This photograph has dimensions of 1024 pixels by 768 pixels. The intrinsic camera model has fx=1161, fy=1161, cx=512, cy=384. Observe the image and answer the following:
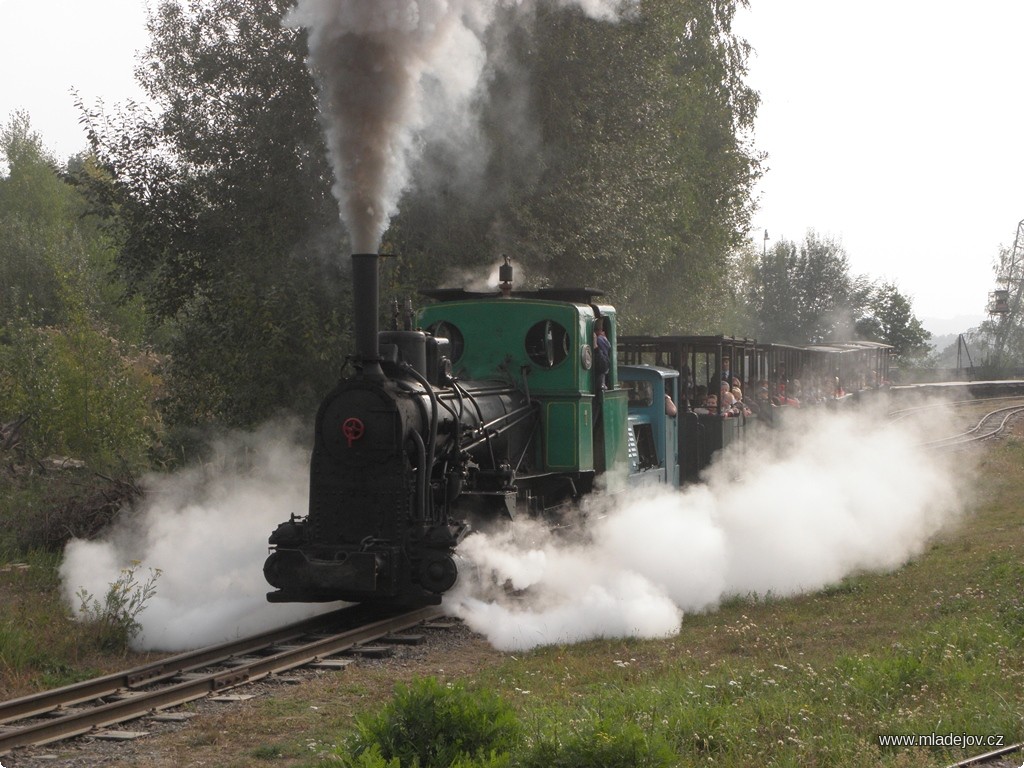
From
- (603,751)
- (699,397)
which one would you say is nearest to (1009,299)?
(699,397)

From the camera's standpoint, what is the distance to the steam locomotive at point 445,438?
29.0 ft

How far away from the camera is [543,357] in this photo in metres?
11.0

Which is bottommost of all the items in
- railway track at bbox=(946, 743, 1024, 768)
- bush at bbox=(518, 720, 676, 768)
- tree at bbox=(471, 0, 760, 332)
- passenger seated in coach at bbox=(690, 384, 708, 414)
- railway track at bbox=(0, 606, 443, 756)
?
railway track at bbox=(0, 606, 443, 756)

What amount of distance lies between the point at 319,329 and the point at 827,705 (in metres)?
10.4

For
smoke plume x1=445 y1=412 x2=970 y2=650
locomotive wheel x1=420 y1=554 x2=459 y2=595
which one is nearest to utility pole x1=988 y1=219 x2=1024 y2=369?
smoke plume x1=445 y1=412 x2=970 y2=650

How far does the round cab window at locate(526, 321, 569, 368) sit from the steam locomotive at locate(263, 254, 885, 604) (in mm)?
12

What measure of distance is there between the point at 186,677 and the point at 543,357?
464 cm

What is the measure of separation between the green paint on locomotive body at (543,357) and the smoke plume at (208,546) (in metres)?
2.36

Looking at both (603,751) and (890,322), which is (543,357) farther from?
(890,322)

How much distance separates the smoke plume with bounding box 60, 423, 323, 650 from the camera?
31.5 ft

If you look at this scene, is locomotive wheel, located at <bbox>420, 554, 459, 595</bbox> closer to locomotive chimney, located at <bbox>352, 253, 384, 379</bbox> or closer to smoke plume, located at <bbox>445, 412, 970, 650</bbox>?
smoke plume, located at <bbox>445, 412, 970, 650</bbox>

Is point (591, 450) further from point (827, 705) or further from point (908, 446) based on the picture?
point (908, 446)

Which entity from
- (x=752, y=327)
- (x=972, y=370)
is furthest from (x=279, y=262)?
(x=972, y=370)

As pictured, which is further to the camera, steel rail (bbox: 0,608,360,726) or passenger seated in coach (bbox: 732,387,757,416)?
passenger seated in coach (bbox: 732,387,757,416)
